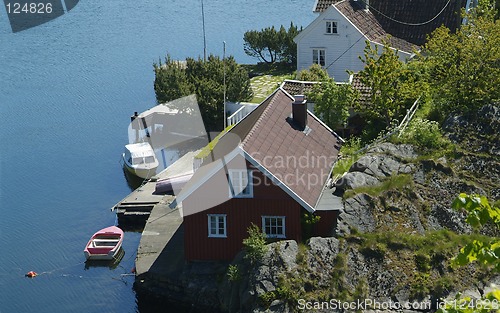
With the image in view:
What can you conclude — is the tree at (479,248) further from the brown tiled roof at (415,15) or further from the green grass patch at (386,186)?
the brown tiled roof at (415,15)

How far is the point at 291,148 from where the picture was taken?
33844 millimetres

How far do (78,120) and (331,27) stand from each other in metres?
22.7

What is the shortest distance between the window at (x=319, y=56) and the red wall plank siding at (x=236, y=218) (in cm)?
2437

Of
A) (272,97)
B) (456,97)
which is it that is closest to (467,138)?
(456,97)

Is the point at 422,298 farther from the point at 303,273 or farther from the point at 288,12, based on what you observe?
the point at 288,12

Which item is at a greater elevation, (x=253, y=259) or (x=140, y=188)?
(x=253, y=259)

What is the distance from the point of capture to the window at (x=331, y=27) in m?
53.4

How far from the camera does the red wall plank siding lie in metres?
32.0

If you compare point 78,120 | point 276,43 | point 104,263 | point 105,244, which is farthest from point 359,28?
point 104,263

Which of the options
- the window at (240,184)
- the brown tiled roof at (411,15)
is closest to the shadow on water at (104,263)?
the window at (240,184)

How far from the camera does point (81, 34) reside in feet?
278

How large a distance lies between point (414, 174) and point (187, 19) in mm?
61944

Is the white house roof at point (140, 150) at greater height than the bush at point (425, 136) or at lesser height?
lesser

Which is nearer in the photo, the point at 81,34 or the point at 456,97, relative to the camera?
the point at 456,97
